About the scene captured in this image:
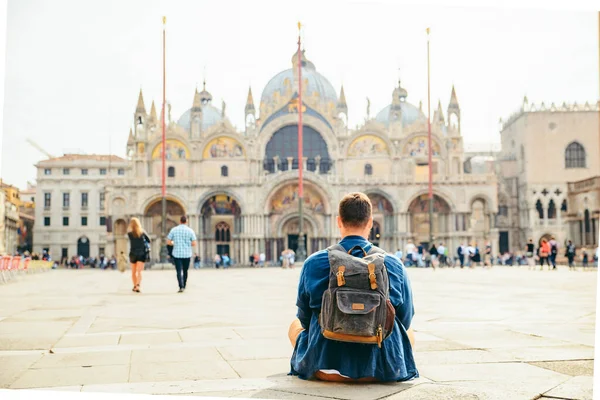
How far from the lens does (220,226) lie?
42219mm

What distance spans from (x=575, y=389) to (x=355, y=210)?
1.42 metres

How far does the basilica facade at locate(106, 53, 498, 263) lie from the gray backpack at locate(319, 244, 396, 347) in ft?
119

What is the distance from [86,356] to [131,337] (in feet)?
3.27

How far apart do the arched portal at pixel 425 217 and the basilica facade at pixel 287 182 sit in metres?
0.06

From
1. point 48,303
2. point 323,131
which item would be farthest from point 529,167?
point 48,303

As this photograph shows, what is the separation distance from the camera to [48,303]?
9.56 metres

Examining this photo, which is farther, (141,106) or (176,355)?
(141,106)

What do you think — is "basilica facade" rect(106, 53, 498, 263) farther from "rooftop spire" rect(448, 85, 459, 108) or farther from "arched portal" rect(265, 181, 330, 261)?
"rooftop spire" rect(448, 85, 459, 108)

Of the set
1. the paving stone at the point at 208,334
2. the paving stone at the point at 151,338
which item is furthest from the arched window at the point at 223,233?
the paving stone at the point at 151,338

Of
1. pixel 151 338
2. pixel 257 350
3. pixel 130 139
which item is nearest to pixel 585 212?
pixel 151 338

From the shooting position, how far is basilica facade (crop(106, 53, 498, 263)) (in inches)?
1592

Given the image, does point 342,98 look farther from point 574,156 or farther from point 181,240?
point 181,240

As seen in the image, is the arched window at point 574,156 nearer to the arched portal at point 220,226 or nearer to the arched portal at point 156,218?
the arched portal at point 220,226

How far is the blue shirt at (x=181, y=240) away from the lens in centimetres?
1143
